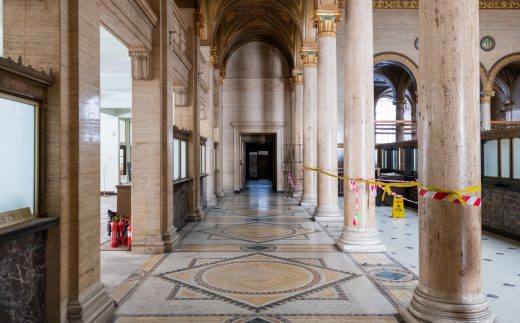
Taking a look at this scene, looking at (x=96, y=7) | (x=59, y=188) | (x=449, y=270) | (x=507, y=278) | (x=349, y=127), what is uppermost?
(x=96, y=7)

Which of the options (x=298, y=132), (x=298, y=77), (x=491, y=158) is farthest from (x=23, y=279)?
(x=298, y=132)

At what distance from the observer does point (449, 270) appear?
134 inches

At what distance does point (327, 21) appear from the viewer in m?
10.2

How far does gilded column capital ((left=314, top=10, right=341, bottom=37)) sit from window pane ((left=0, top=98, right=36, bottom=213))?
8129 millimetres

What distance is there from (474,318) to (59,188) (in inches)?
143

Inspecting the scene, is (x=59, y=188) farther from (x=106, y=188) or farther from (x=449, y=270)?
(x=106, y=188)

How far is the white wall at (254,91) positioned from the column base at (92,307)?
16.7m

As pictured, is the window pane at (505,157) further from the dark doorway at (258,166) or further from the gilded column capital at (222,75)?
the dark doorway at (258,166)

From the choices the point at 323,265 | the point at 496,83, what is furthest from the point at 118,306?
the point at 496,83

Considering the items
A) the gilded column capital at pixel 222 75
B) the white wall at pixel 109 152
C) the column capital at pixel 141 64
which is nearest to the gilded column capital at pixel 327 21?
the column capital at pixel 141 64

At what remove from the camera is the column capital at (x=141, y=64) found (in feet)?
21.9

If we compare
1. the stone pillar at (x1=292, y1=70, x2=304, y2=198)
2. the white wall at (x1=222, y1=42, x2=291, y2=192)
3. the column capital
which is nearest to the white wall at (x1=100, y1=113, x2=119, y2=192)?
the white wall at (x1=222, y1=42, x2=291, y2=192)

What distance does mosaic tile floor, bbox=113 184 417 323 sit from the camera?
13.6ft

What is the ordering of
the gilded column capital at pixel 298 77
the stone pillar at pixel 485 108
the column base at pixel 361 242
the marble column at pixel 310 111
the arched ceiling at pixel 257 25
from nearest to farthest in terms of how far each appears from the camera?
1. the column base at pixel 361 242
2. the marble column at pixel 310 111
3. the arched ceiling at pixel 257 25
4. the stone pillar at pixel 485 108
5. the gilded column capital at pixel 298 77
